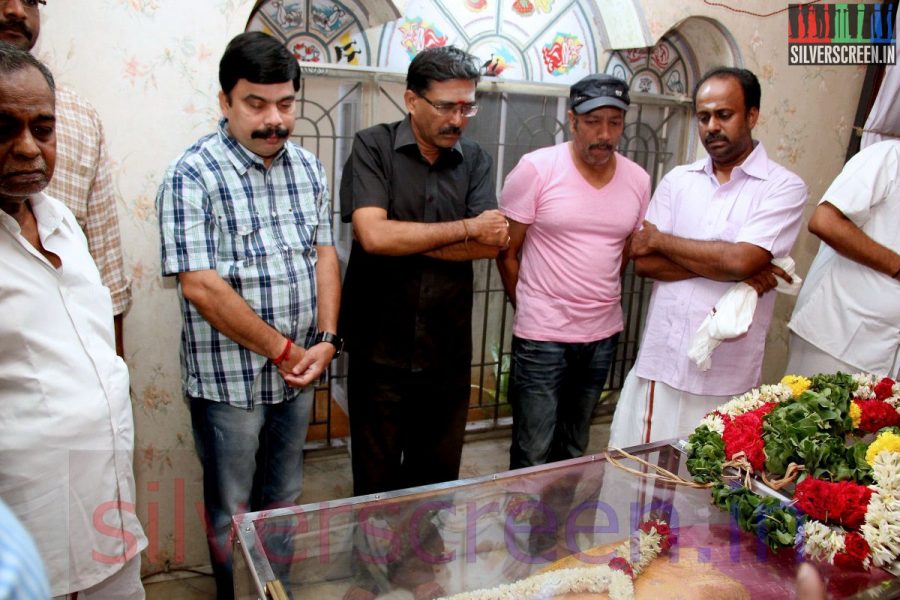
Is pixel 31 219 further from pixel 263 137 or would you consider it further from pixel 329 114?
pixel 329 114

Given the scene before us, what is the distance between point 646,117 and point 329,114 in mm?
1635

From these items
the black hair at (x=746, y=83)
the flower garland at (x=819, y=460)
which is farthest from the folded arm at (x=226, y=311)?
the black hair at (x=746, y=83)

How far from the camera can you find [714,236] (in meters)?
2.46

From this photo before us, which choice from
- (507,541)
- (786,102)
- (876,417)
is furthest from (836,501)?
(786,102)

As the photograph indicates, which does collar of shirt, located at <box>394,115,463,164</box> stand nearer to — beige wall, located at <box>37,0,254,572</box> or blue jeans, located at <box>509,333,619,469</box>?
beige wall, located at <box>37,0,254,572</box>

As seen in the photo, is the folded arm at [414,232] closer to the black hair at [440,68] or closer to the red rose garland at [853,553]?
the black hair at [440,68]

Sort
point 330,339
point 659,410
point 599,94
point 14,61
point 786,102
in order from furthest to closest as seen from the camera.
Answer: point 786,102 → point 659,410 → point 599,94 → point 330,339 → point 14,61

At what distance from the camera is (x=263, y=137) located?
197cm

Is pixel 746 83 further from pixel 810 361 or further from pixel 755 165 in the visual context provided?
pixel 810 361

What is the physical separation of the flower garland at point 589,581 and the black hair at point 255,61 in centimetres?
144

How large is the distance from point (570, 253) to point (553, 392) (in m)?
0.53

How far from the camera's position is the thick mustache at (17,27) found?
176cm

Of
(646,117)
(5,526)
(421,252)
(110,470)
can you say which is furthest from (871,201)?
(5,526)

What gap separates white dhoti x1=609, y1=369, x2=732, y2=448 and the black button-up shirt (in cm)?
80
